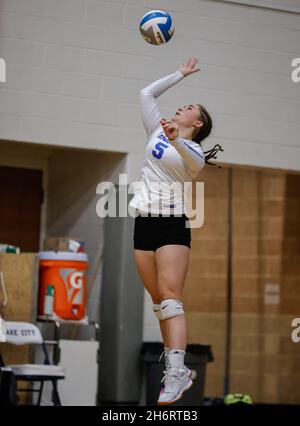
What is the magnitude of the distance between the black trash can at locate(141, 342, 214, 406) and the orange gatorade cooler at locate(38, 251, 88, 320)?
1.86ft

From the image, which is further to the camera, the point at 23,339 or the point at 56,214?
the point at 56,214

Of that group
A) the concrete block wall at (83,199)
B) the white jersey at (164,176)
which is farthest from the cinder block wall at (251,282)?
the white jersey at (164,176)

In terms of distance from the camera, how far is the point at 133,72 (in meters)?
6.51

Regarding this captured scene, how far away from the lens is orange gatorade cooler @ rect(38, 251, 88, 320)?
20.8 feet

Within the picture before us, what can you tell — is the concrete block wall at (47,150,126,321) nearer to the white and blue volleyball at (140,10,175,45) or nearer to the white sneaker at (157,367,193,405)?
the white and blue volleyball at (140,10,175,45)

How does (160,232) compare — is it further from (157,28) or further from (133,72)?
(133,72)

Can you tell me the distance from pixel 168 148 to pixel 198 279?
327 centimetres

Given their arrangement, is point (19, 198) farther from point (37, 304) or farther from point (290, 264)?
point (290, 264)

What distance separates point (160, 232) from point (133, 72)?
2589 millimetres

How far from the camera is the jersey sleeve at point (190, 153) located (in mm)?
3986

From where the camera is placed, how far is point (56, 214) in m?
7.59

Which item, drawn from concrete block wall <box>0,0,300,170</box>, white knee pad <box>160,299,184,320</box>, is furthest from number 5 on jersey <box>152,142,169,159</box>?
concrete block wall <box>0,0,300,170</box>
